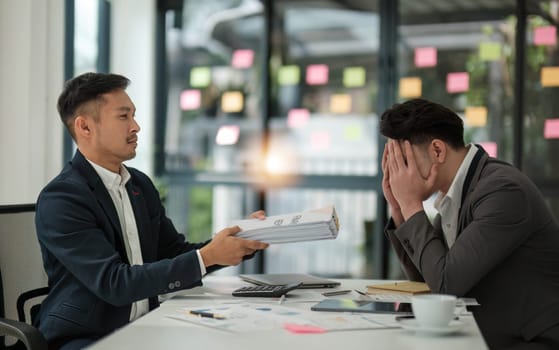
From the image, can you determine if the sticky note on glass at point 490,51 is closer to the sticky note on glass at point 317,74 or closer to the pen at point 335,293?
the sticky note on glass at point 317,74

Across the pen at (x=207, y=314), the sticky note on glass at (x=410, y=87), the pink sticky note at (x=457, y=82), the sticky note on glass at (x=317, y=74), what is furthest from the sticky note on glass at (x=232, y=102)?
the pen at (x=207, y=314)

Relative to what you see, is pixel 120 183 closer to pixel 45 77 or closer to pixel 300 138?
pixel 45 77

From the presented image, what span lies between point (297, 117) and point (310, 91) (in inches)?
7.8

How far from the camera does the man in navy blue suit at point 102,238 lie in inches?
74.7

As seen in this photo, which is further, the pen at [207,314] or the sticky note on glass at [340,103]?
the sticky note on glass at [340,103]

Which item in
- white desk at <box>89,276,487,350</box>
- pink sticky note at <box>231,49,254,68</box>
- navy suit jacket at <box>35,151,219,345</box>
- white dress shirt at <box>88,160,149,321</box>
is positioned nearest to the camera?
white desk at <box>89,276,487,350</box>

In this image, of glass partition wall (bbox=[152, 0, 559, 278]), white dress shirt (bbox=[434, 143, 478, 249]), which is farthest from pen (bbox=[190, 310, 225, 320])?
glass partition wall (bbox=[152, 0, 559, 278])

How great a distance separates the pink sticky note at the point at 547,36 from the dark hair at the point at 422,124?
106 inches

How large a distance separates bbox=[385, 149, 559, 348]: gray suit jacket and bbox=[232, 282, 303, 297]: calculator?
1.12ft

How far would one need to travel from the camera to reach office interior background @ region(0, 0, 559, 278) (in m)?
4.51

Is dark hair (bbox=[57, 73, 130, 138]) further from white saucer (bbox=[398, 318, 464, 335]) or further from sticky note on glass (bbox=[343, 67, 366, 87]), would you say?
sticky note on glass (bbox=[343, 67, 366, 87])

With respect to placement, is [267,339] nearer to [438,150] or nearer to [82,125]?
[438,150]

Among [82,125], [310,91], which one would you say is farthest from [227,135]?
[82,125]

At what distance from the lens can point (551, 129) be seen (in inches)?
175
